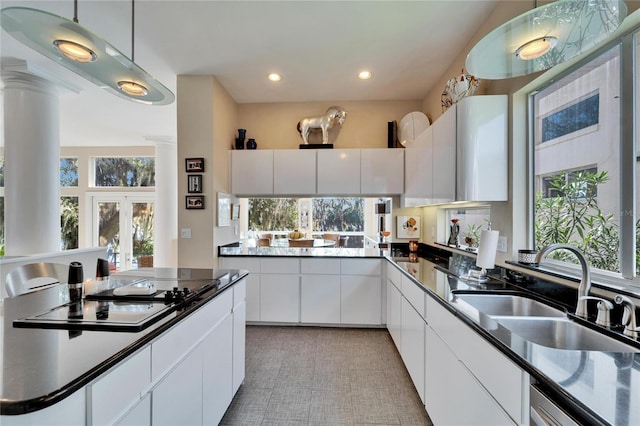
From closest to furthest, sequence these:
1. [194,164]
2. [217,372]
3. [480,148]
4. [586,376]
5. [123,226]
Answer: [586,376], [217,372], [480,148], [194,164], [123,226]

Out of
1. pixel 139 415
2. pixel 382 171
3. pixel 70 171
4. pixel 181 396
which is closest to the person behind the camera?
pixel 139 415

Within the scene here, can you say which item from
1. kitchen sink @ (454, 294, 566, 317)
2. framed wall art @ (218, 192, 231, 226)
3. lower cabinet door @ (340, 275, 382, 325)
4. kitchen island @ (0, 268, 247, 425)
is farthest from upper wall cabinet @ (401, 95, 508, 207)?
framed wall art @ (218, 192, 231, 226)

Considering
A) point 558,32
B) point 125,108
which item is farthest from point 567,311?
point 125,108

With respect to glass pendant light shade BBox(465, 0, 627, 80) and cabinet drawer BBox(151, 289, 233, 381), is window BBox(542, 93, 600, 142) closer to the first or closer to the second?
glass pendant light shade BBox(465, 0, 627, 80)

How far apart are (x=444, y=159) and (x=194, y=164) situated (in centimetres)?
259

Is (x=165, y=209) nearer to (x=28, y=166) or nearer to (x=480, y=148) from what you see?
(x=28, y=166)

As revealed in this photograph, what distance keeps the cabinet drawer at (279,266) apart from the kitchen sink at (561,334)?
7.42 ft

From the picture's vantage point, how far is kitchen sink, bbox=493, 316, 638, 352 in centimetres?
109

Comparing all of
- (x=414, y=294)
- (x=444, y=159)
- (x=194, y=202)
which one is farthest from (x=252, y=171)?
(x=414, y=294)

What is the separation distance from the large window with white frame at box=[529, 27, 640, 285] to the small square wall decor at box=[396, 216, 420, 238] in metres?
1.86

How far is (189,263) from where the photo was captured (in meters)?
3.28

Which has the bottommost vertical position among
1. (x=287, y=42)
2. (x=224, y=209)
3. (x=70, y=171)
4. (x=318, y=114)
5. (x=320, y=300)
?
(x=320, y=300)

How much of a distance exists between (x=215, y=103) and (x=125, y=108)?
1.96 m

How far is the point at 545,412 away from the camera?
833 mm
